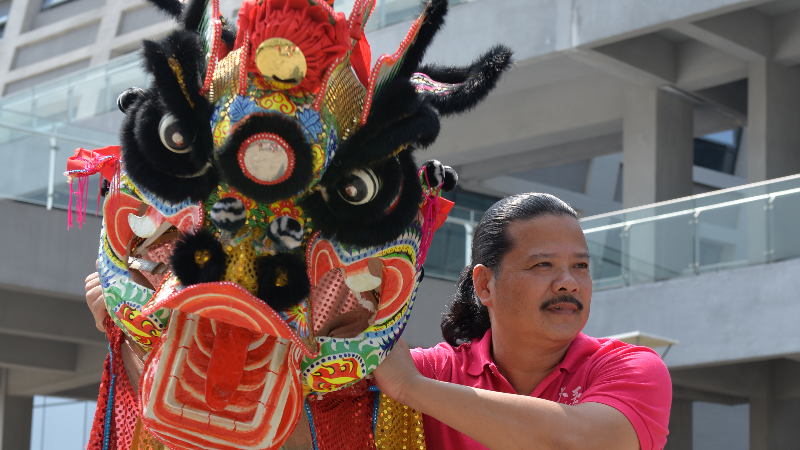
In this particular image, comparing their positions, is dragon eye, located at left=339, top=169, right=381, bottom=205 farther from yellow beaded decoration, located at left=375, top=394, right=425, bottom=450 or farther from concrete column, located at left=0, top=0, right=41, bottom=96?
concrete column, located at left=0, top=0, right=41, bottom=96

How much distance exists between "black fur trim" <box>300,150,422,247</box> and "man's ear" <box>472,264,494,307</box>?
1.80 ft

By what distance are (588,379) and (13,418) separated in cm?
1097

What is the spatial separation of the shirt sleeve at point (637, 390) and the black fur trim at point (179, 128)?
0.89 metres

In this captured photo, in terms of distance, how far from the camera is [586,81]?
11.5 m

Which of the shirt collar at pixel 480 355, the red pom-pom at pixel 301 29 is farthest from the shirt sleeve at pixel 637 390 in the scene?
the red pom-pom at pixel 301 29

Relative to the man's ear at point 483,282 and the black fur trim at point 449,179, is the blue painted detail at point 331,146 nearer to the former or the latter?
the black fur trim at point 449,179

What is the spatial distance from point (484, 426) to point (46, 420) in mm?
14087

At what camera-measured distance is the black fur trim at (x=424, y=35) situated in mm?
1808

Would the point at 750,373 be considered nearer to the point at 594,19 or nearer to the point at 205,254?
the point at 594,19

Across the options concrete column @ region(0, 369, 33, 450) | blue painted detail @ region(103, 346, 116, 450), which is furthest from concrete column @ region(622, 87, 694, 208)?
blue painted detail @ region(103, 346, 116, 450)

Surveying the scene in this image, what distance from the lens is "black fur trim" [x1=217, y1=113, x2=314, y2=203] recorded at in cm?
159

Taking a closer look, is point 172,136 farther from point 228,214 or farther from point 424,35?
point 424,35

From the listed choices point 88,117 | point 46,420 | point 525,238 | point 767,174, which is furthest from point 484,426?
point 46,420

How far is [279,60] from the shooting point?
5.30 feet
